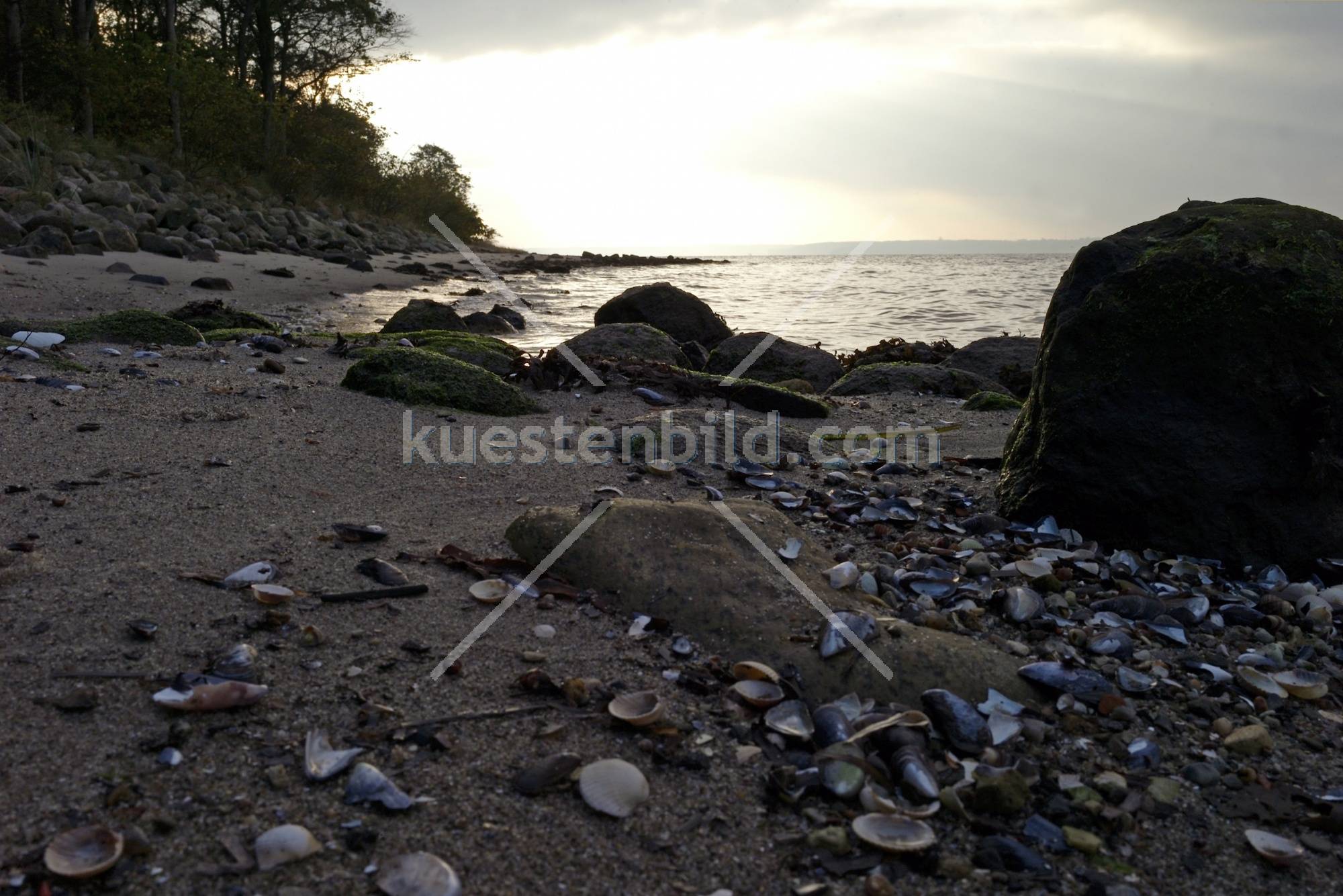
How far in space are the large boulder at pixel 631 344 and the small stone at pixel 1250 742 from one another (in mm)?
6890

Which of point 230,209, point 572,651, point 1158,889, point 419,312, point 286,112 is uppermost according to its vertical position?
point 286,112

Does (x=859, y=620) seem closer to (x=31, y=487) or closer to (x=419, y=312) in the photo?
(x=31, y=487)

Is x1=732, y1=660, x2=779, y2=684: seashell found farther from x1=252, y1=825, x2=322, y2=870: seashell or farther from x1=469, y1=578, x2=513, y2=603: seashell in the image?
x1=252, y1=825, x2=322, y2=870: seashell

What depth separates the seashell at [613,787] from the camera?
6.55 ft

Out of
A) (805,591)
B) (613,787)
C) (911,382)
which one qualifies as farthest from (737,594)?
(911,382)

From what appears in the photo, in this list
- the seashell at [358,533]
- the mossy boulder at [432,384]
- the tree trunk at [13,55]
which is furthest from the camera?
the tree trunk at [13,55]

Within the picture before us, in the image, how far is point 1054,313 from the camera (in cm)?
A: 427

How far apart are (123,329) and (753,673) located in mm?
6124

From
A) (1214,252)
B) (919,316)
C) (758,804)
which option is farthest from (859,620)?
(919,316)

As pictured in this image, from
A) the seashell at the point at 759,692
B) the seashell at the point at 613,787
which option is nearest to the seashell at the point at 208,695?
the seashell at the point at 613,787

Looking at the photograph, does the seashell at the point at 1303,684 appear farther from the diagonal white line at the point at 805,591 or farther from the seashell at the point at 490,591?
the seashell at the point at 490,591

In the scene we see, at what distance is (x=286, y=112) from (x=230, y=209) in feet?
39.3

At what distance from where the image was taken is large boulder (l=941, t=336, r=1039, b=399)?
10.1 metres

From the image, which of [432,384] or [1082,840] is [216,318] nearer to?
[432,384]
